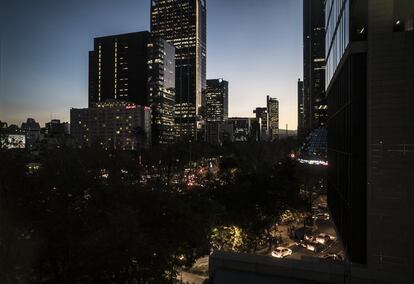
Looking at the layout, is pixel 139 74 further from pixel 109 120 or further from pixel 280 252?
pixel 280 252

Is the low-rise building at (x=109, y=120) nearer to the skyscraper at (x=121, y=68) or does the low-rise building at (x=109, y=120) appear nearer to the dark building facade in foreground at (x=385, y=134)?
the skyscraper at (x=121, y=68)

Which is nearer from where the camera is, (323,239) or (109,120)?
(323,239)

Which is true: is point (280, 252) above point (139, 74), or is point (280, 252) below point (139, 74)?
below

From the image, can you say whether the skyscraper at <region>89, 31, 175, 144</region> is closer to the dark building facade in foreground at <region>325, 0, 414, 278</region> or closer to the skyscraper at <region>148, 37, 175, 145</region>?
the skyscraper at <region>148, 37, 175, 145</region>

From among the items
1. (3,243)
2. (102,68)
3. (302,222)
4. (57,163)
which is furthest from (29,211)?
(102,68)

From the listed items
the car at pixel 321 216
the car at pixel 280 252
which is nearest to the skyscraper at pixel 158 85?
the car at pixel 321 216

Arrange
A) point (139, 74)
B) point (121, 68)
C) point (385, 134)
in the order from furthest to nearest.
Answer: point (121, 68), point (139, 74), point (385, 134)

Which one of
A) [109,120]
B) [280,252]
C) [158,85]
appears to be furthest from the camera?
[158,85]

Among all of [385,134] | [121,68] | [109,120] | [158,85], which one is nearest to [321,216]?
[385,134]

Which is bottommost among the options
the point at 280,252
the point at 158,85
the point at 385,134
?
the point at 280,252
